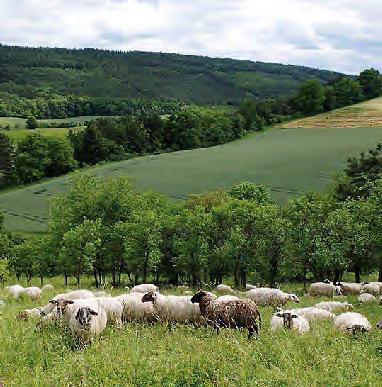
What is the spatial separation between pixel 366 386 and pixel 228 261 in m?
34.7

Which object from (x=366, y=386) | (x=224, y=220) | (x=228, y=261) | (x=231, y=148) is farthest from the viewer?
(x=231, y=148)

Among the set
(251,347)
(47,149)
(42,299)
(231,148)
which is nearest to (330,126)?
(231,148)

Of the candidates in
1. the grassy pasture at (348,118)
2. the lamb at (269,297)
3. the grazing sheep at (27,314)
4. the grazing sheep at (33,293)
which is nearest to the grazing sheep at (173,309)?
the grazing sheep at (27,314)

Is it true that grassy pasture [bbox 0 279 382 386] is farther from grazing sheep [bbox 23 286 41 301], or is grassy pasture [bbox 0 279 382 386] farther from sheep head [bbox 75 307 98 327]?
grazing sheep [bbox 23 286 41 301]

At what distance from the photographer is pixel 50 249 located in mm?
54125

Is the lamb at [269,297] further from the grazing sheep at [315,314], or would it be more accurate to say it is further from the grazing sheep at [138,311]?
the grazing sheep at [138,311]

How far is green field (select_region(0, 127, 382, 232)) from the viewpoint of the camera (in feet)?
269

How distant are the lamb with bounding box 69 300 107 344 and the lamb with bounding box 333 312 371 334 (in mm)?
7382

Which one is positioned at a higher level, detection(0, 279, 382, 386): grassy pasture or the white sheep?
detection(0, 279, 382, 386): grassy pasture

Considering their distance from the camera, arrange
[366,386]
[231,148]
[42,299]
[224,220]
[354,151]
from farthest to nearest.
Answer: [231,148]
[354,151]
[224,220]
[42,299]
[366,386]

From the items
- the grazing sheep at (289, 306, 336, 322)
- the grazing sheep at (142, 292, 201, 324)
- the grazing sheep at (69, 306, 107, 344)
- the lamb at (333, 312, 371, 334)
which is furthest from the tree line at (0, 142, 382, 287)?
the grazing sheep at (69, 306, 107, 344)

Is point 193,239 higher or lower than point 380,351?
lower

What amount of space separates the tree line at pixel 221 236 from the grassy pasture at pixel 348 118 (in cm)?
5762

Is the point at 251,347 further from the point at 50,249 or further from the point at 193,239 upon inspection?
the point at 50,249
